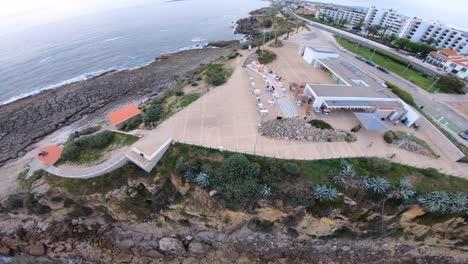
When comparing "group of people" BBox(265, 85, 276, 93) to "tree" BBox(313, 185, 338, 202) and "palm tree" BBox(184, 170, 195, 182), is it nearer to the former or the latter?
"tree" BBox(313, 185, 338, 202)

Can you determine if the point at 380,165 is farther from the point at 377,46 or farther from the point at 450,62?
the point at 377,46

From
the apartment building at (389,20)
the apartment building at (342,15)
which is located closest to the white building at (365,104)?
the apartment building at (389,20)

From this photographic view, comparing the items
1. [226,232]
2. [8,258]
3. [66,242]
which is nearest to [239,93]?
[226,232]

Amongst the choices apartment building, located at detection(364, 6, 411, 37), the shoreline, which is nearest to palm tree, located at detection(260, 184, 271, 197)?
the shoreline

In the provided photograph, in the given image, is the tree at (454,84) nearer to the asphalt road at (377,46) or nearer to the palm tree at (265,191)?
the asphalt road at (377,46)

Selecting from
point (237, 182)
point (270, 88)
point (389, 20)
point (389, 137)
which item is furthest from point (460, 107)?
point (389, 20)
